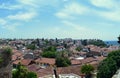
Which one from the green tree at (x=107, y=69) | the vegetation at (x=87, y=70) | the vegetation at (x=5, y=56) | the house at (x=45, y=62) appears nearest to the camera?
the vegetation at (x=5, y=56)

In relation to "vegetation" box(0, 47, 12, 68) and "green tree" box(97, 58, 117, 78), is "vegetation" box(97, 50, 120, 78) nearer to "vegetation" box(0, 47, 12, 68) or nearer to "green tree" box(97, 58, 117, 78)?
"green tree" box(97, 58, 117, 78)

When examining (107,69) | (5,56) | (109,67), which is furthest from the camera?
(109,67)

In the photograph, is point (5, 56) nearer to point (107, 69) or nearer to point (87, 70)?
point (107, 69)

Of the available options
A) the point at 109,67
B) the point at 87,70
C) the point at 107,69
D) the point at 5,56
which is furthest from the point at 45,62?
the point at 5,56

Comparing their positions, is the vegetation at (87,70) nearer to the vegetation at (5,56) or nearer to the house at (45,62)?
the house at (45,62)

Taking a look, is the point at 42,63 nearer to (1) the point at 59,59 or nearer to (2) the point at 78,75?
(1) the point at 59,59

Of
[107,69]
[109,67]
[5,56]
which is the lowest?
[107,69]

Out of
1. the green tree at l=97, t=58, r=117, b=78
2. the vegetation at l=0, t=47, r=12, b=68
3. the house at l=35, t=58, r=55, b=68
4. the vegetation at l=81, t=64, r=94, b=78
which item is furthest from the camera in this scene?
the house at l=35, t=58, r=55, b=68

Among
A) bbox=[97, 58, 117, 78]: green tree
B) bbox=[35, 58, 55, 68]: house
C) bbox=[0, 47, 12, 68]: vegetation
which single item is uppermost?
bbox=[0, 47, 12, 68]: vegetation

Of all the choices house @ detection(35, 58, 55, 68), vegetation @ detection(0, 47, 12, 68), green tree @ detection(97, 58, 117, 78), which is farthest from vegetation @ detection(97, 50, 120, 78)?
house @ detection(35, 58, 55, 68)

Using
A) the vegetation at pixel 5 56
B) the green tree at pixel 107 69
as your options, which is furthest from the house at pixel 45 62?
the vegetation at pixel 5 56

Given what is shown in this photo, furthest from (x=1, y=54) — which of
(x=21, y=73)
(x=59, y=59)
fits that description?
(x=59, y=59)
